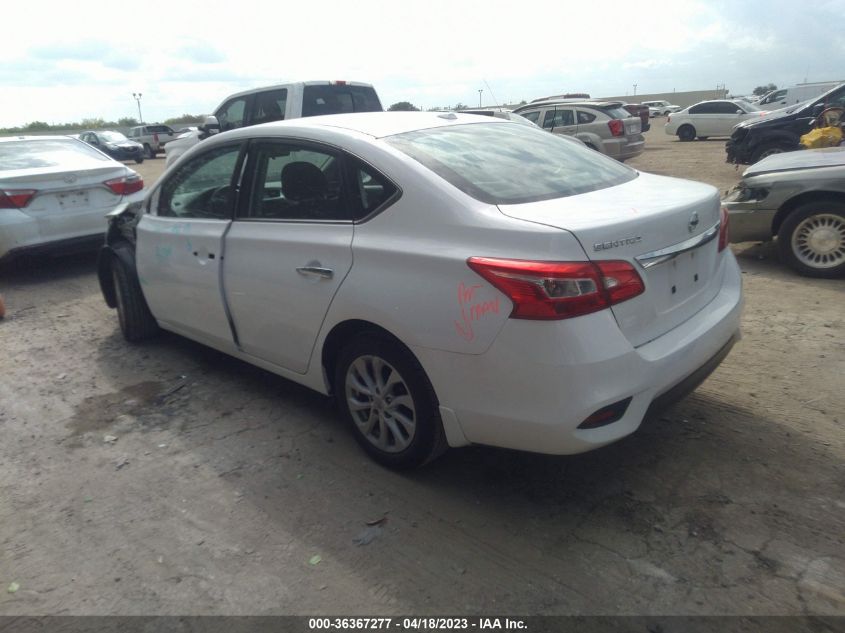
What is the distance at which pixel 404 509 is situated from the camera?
3.05m

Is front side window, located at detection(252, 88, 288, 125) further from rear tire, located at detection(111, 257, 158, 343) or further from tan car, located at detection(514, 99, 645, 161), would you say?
tan car, located at detection(514, 99, 645, 161)

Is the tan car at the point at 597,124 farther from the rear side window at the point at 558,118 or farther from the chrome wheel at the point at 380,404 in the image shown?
the chrome wheel at the point at 380,404

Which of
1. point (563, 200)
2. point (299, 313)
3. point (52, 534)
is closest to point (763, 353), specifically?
point (563, 200)

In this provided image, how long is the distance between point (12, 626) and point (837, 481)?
344 centimetres

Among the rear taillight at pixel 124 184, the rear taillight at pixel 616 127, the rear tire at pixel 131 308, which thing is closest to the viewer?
the rear tire at pixel 131 308

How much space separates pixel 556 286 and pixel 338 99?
8398 millimetres

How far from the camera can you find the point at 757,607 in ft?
7.72

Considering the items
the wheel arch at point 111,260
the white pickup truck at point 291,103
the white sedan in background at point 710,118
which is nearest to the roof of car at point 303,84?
the white pickup truck at point 291,103

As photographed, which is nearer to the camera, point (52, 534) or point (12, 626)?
point (12, 626)

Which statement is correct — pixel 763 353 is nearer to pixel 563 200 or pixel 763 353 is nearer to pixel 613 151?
pixel 563 200

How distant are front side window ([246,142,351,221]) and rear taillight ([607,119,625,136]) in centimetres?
1351

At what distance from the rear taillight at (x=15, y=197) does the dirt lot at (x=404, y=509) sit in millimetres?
3133

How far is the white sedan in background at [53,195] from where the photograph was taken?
22.6ft

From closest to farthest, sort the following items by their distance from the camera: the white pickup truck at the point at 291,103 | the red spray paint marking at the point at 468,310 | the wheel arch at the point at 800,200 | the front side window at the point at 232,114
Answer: the red spray paint marking at the point at 468,310, the wheel arch at the point at 800,200, the white pickup truck at the point at 291,103, the front side window at the point at 232,114
